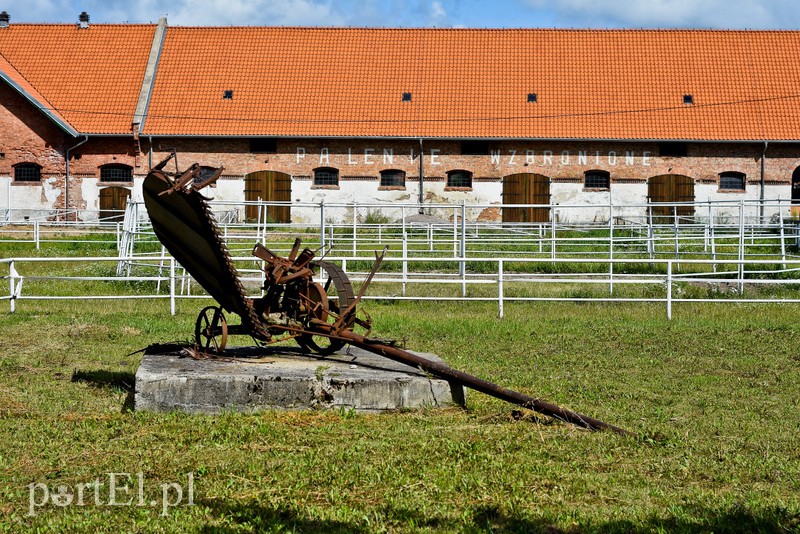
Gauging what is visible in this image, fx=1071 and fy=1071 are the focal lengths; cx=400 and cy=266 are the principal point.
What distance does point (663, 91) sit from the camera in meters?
37.3

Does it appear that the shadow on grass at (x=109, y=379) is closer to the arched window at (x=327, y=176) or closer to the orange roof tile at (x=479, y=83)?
the orange roof tile at (x=479, y=83)

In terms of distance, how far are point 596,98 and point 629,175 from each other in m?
2.97

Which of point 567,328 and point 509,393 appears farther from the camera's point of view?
point 567,328

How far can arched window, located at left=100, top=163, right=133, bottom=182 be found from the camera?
119 feet

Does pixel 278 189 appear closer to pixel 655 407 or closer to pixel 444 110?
pixel 444 110

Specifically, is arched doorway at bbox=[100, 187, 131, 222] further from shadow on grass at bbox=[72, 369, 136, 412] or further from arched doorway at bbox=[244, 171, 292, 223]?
shadow on grass at bbox=[72, 369, 136, 412]

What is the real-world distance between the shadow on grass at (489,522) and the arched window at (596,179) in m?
31.3

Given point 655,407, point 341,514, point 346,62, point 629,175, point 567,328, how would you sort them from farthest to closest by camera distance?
point 346,62, point 629,175, point 567,328, point 655,407, point 341,514

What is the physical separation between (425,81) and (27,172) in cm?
1400

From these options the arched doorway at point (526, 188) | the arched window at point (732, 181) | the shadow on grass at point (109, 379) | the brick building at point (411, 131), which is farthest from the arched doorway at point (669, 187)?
the shadow on grass at point (109, 379)

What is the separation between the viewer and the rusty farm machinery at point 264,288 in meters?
8.05

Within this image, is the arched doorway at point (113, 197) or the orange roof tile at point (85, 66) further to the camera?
the orange roof tile at point (85, 66)

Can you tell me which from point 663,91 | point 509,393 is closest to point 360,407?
point 509,393

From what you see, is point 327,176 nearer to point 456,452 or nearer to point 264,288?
point 264,288
